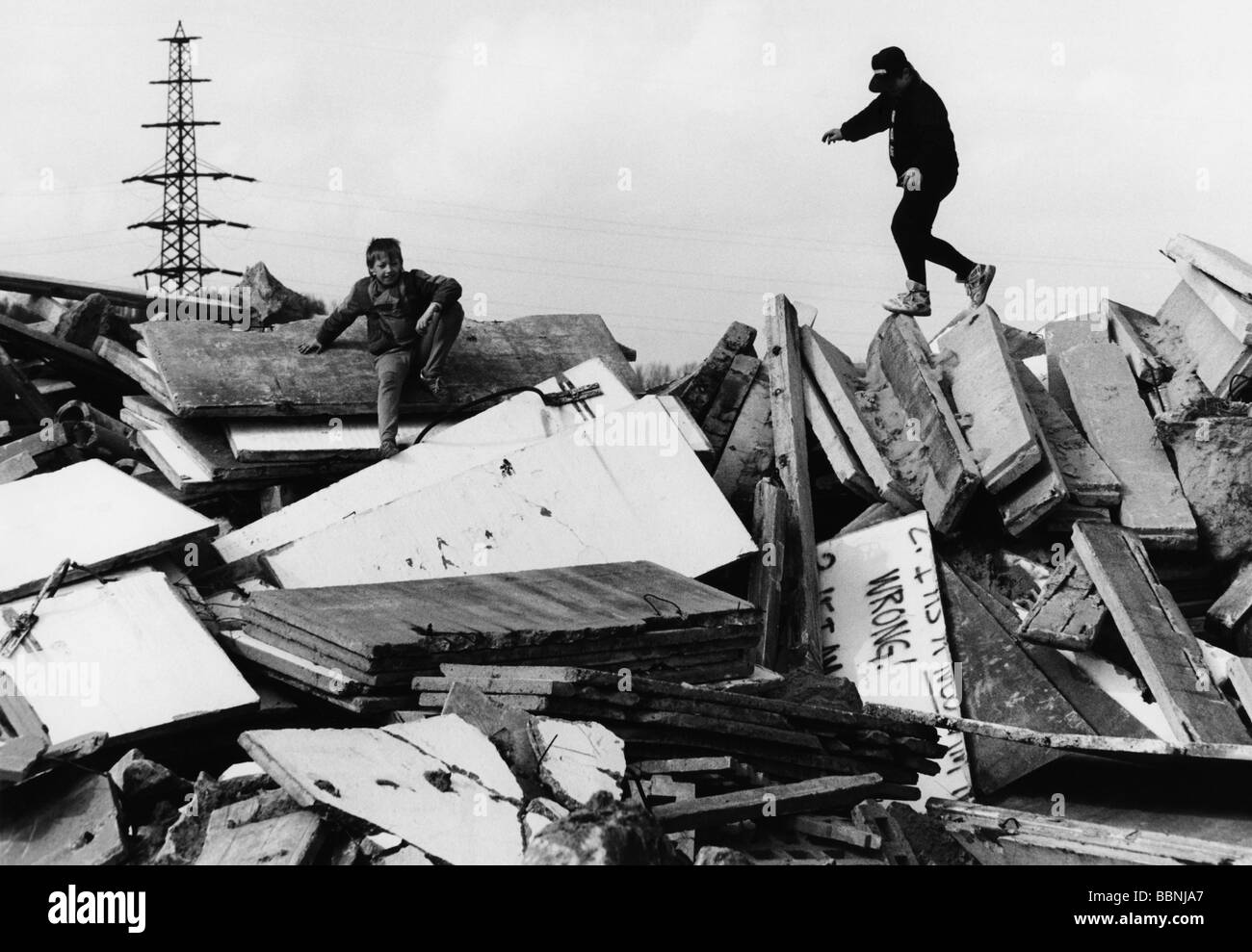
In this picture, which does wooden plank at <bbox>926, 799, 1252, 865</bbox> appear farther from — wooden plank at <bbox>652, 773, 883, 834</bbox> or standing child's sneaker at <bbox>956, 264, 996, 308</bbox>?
standing child's sneaker at <bbox>956, 264, 996, 308</bbox>

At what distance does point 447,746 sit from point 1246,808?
12.1 feet

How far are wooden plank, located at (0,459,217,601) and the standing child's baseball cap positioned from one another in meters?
4.53

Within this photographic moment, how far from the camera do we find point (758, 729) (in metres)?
5.54

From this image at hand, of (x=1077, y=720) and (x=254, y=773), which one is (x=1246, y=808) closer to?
(x=1077, y=720)

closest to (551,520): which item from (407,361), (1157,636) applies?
(407,361)

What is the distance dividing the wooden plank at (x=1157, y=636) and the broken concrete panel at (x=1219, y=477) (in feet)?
1.66

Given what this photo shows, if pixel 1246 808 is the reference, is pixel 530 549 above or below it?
above

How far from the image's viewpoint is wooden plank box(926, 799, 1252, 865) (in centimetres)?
554

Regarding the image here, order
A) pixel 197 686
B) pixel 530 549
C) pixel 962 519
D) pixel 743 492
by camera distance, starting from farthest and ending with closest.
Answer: pixel 743 492 < pixel 962 519 < pixel 530 549 < pixel 197 686

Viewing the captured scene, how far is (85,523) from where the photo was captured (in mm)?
6957

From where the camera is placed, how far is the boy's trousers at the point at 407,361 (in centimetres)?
822

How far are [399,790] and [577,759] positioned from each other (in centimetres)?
64

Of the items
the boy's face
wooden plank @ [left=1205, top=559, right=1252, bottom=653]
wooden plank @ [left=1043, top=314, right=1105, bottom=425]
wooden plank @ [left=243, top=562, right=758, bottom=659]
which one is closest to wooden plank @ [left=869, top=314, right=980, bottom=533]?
wooden plank @ [left=1043, top=314, right=1105, bottom=425]
